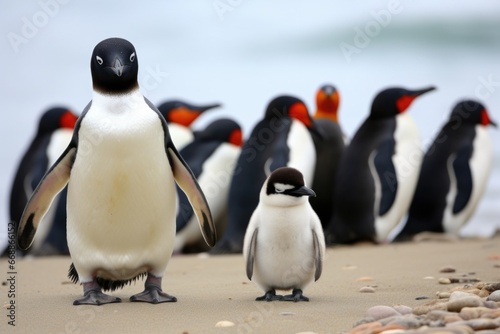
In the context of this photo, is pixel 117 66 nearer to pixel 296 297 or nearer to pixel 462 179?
pixel 296 297

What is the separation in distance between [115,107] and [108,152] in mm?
213

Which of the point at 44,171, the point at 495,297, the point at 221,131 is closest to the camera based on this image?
the point at 495,297

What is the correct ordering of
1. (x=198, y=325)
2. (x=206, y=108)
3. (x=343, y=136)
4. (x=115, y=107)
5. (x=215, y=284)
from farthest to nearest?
(x=206, y=108), (x=343, y=136), (x=215, y=284), (x=115, y=107), (x=198, y=325)

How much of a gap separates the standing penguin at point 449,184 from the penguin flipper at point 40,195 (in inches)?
197

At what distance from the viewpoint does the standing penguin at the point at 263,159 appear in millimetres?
8164

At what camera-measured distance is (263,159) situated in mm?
8195

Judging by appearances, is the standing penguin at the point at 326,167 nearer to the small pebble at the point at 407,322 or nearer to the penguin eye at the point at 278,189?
the penguin eye at the point at 278,189

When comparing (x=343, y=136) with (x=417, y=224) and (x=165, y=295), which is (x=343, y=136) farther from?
(x=165, y=295)

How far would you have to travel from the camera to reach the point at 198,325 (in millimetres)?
3840

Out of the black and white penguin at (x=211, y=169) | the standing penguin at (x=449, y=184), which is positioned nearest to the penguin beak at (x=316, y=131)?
the black and white penguin at (x=211, y=169)

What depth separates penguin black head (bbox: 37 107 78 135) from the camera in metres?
9.50

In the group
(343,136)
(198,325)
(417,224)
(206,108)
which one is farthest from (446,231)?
(198,325)

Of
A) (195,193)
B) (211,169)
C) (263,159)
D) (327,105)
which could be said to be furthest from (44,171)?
(195,193)

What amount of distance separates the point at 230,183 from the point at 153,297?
13.4ft
